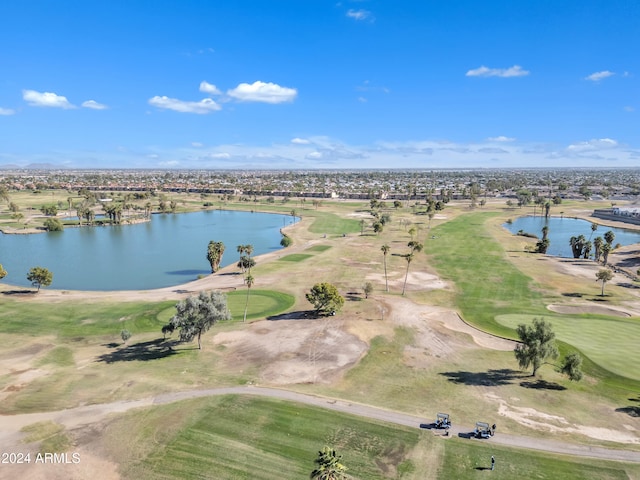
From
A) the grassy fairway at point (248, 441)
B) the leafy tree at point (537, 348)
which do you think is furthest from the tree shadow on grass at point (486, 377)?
the grassy fairway at point (248, 441)

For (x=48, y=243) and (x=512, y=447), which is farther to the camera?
(x=48, y=243)

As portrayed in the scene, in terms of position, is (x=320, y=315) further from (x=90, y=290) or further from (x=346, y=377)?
(x=90, y=290)

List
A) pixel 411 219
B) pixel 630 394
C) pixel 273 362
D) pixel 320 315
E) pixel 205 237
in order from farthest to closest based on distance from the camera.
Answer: pixel 411 219 < pixel 205 237 < pixel 320 315 < pixel 273 362 < pixel 630 394

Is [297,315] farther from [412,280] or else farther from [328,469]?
[328,469]

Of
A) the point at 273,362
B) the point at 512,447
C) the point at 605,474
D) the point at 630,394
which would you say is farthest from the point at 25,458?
the point at 630,394

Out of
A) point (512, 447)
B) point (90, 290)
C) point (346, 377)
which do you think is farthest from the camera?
point (90, 290)

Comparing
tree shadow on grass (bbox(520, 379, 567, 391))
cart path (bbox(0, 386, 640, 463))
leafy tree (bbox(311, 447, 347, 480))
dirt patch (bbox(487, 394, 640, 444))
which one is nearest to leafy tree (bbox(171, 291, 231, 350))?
cart path (bbox(0, 386, 640, 463))
